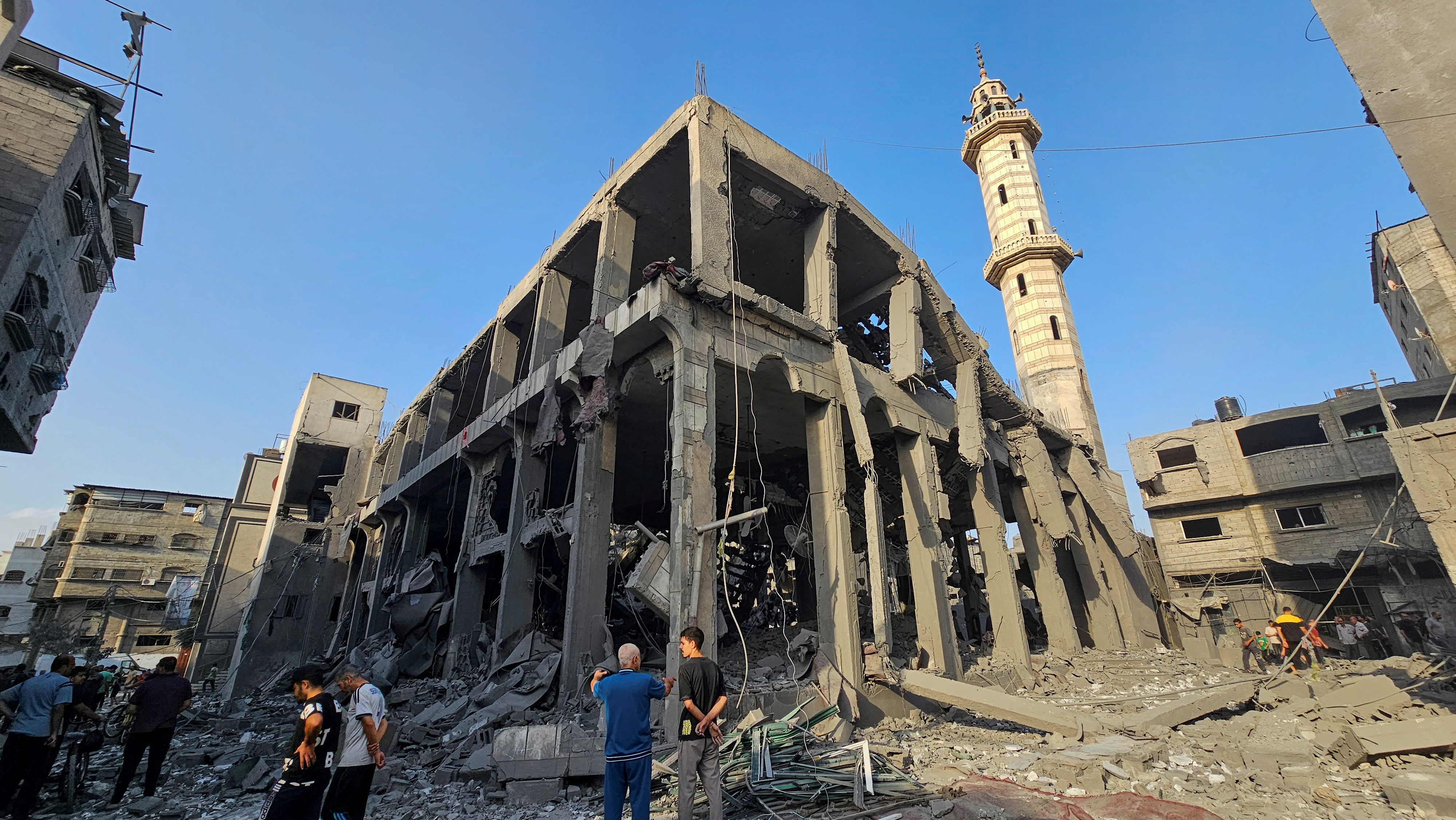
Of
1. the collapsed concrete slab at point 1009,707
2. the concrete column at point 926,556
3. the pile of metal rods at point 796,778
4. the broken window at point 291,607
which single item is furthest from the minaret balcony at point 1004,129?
the broken window at point 291,607

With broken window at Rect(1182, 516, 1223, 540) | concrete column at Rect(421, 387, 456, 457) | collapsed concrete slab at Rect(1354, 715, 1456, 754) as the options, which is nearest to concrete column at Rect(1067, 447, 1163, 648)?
broken window at Rect(1182, 516, 1223, 540)

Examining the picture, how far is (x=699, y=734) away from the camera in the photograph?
4691mm

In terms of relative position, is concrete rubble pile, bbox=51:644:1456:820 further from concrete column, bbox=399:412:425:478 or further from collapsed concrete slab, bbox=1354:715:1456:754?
concrete column, bbox=399:412:425:478

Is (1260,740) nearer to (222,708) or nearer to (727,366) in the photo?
(727,366)

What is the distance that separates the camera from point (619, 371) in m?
11.7

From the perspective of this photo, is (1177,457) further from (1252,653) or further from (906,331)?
(906,331)

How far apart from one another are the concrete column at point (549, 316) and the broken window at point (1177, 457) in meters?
28.7

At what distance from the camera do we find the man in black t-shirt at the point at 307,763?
4066 millimetres

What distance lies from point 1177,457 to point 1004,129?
20.5m

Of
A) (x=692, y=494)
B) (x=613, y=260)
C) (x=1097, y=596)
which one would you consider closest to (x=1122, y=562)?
(x=1097, y=596)

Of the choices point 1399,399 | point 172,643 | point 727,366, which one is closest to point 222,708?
point 727,366

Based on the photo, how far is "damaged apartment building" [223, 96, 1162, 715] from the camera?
1042 centimetres

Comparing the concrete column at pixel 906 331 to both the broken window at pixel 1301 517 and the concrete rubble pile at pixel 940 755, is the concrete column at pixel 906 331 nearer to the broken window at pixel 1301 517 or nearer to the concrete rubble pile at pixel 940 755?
the concrete rubble pile at pixel 940 755

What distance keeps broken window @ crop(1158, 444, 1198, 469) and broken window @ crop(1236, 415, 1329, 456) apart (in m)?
1.78
